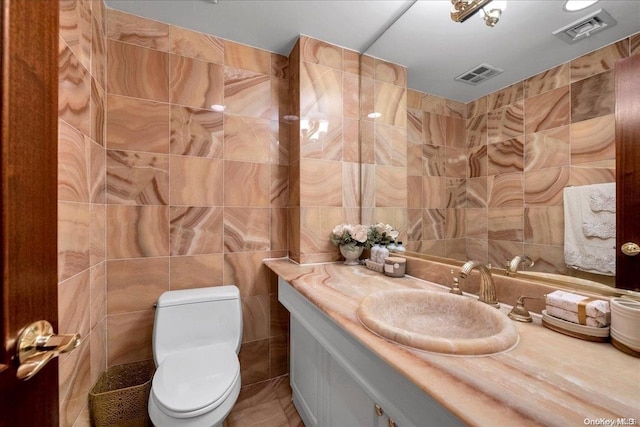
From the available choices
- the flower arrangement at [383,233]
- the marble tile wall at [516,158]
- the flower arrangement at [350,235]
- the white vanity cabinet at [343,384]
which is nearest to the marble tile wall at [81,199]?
the white vanity cabinet at [343,384]

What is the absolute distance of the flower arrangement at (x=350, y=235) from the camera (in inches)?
62.2

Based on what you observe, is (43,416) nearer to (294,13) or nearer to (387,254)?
(387,254)

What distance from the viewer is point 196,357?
1.32 metres

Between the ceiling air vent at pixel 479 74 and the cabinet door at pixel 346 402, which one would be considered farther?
the ceiling air vent at pixel 479 74

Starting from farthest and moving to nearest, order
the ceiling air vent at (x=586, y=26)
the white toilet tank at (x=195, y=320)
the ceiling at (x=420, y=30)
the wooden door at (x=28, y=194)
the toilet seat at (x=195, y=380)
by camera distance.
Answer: the white toilet tank at (x=195, y=320), the toilet seat at (x=195, y=380), the ceiling at (x=420, y=30), the ceiling air vent at (x=586, y=26), the wooden door at (x=28, y=194)

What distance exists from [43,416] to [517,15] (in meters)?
1.76

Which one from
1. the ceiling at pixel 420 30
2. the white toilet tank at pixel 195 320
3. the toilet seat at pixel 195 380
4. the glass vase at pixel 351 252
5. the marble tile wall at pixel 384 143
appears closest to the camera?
the ceiling at pixel 420 30

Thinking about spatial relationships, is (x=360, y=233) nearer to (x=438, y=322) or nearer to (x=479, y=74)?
(x=438, y=322)

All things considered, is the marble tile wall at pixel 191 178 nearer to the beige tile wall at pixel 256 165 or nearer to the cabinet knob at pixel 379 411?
the beige tile wall at pixel 256 165

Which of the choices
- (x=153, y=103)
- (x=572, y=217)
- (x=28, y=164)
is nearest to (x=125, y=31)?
(x=153, y=103)

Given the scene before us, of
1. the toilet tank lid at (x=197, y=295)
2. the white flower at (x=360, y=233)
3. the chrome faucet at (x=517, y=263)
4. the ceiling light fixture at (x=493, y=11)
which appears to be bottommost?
the toilet tank lid at (x=197, y=295)

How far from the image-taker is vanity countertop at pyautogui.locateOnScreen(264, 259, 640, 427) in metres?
0.43

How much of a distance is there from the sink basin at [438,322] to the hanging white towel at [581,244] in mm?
330

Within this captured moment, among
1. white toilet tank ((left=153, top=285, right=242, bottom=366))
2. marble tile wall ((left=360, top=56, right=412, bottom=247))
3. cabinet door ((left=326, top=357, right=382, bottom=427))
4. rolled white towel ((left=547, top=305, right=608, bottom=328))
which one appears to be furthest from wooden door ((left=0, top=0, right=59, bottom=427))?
marble tile wall ((left=360, top=56, right=412, bottom=247))
